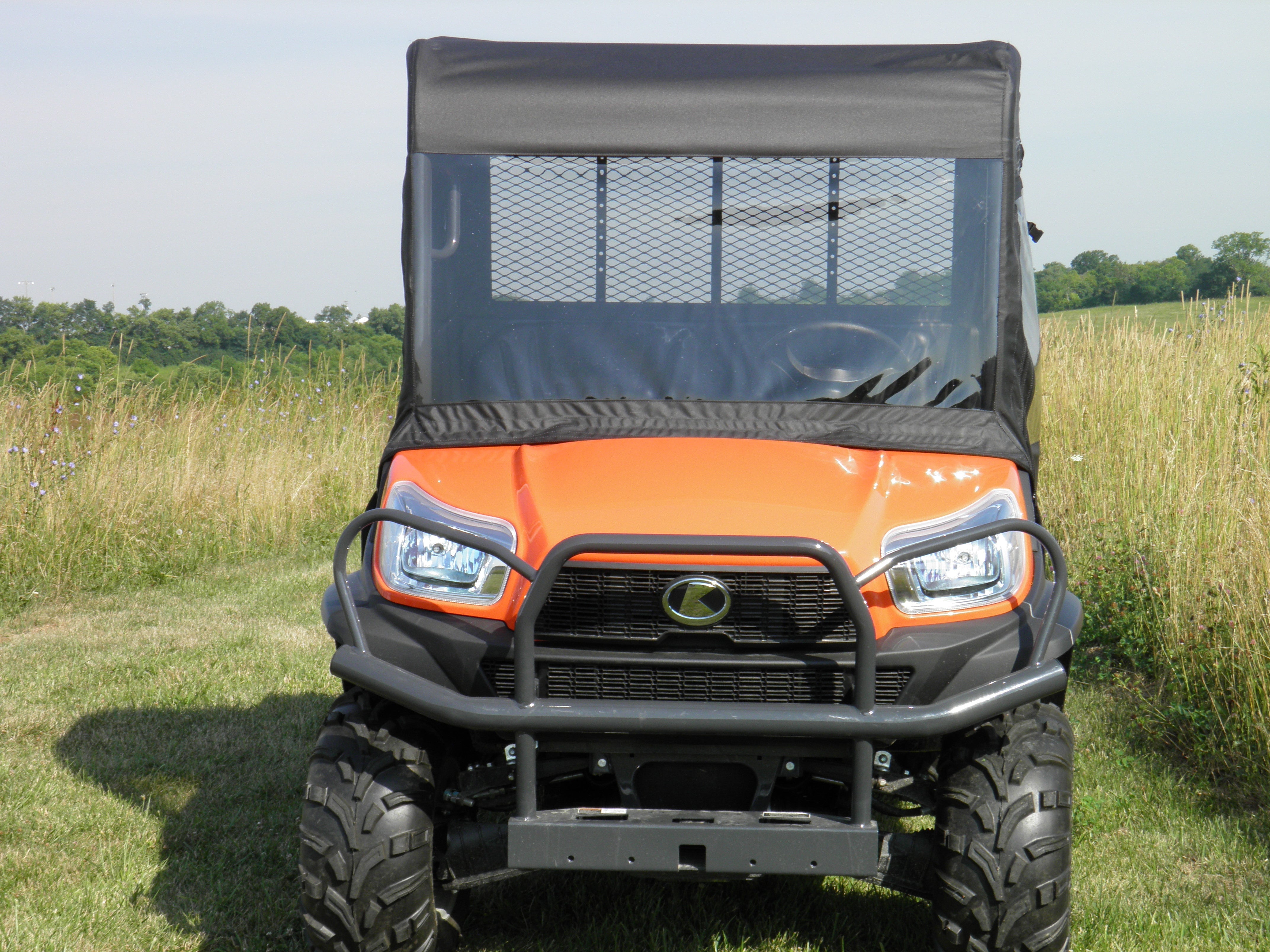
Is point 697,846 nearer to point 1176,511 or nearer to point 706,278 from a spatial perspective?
point 706,278

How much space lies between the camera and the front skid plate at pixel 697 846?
2.23m

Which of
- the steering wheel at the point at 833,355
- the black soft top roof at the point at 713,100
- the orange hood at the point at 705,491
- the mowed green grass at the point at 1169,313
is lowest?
the orange hood at the point at 705,491

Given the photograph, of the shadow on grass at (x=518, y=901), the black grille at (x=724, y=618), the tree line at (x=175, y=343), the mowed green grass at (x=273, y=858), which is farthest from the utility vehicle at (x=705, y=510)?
the tree line at (x=175, y=343)

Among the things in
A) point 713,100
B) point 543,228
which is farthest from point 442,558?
point 713,100

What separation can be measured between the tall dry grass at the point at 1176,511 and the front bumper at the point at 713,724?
2094mm

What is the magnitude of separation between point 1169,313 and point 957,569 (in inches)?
235

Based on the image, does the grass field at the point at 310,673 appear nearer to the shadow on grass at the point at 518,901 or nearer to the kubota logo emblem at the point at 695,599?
the shadow on grass at the point at 518,901

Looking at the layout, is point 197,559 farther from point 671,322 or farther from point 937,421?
point 937,421

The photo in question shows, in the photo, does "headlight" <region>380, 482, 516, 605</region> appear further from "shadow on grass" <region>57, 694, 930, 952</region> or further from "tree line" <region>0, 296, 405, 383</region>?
"tree line" <region>0, 296, 405, 383</region>

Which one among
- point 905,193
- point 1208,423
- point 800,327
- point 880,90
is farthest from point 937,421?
point 1208,423

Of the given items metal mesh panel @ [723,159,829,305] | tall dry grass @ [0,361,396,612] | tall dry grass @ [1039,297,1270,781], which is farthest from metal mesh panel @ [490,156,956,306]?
tall dry grass @ [0,361,396,612]

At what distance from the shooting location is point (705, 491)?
246 cm

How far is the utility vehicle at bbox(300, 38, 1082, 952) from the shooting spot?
2.31 m

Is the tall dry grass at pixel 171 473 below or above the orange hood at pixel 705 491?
below
